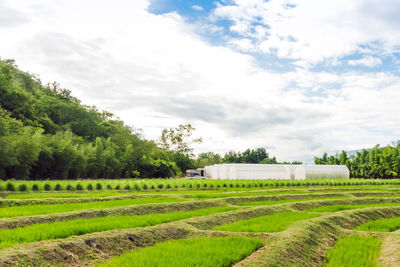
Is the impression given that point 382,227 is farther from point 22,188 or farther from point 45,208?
point 22,188

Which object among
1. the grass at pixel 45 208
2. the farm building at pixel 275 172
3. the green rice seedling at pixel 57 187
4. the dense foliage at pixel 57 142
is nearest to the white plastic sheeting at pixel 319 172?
the farm building at pixel 275 172

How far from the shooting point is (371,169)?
53656 mm

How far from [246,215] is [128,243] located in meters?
5.35

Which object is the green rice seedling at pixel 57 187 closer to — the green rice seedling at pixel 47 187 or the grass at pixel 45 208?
the green rice seedling at pixel 47 187

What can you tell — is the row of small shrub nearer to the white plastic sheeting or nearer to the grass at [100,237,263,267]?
the white plastic sheeting

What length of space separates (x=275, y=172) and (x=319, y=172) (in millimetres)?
6030

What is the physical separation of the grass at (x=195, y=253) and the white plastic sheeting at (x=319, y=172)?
38.5 m

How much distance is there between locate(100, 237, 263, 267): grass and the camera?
533cm

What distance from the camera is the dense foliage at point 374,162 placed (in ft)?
169

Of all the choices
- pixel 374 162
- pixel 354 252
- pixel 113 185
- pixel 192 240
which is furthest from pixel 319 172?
pixel 192 240

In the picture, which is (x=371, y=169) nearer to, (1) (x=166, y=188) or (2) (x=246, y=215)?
(1) (x=166, y=188)

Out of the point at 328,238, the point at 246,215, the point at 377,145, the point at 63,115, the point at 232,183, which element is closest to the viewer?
the point at 328,238

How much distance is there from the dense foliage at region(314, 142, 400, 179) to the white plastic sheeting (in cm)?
885

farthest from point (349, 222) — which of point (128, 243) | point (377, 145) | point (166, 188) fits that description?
point (377, 145)
